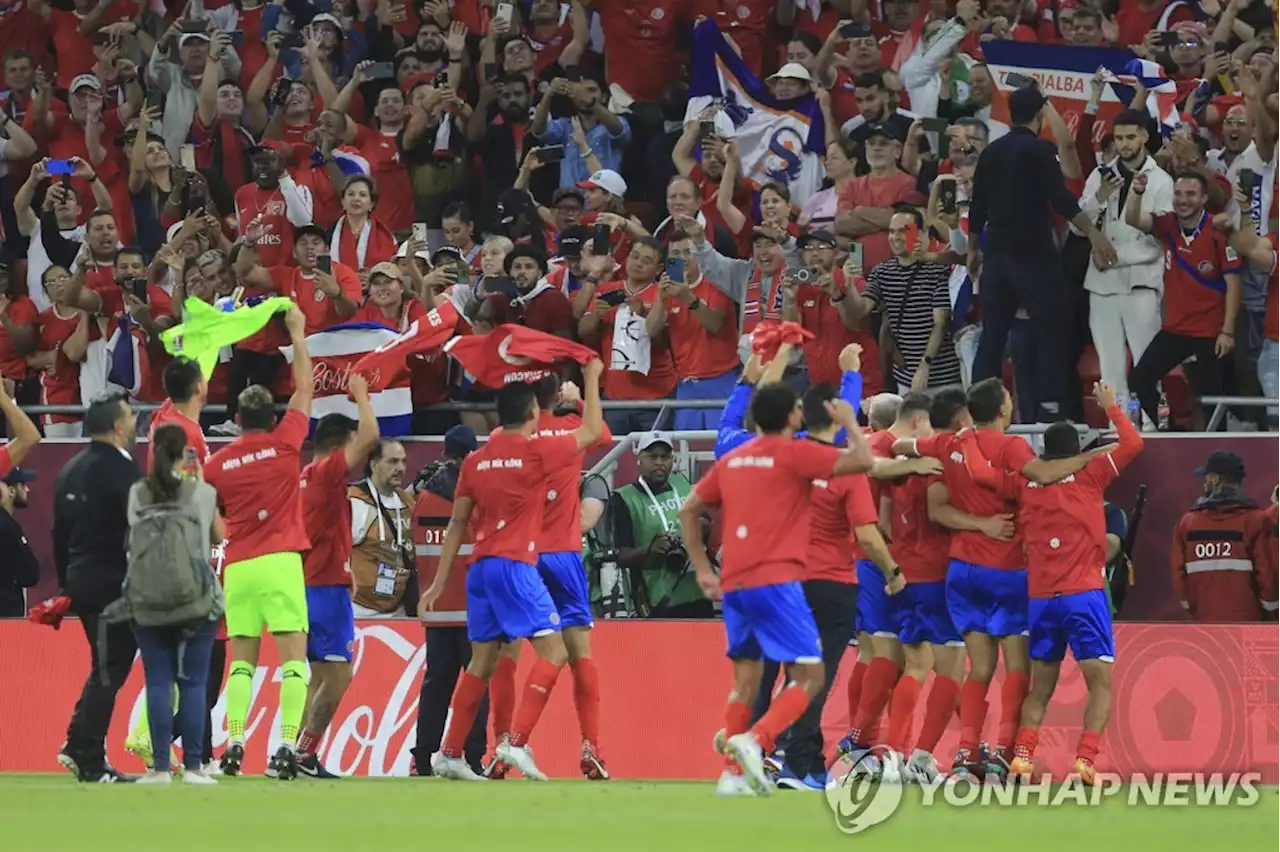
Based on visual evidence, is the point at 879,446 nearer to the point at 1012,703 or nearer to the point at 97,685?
the point at 1012,703

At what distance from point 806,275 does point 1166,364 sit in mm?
2871

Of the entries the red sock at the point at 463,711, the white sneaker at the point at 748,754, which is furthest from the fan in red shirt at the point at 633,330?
the white sneaker at the point at 748,754

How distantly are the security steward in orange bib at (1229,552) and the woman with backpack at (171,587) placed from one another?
7.29 metres

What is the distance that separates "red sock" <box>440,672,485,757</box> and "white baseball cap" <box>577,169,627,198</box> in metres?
6.68

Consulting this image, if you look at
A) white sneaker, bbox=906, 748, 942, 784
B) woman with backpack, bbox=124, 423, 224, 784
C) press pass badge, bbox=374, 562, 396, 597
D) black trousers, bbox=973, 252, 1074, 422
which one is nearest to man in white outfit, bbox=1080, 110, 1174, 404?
black trousers, bbox=973, 252, 1074, 422

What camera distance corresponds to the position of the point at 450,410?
1967 centimetres

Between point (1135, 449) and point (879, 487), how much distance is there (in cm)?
175

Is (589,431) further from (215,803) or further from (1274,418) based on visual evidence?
(1274,418)

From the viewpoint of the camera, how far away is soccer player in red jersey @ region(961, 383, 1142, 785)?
14625 mm

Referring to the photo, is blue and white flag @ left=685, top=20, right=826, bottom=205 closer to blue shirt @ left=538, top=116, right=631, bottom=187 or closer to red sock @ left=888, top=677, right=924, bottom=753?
blue shirt @ left=538, top=116, right=631, bottom=187

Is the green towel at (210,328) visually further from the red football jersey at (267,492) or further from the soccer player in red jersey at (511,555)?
the soccer player in red jersey at (511,555)

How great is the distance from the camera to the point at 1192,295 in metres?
18.1

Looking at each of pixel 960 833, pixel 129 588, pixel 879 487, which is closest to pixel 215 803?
pixel 129 588

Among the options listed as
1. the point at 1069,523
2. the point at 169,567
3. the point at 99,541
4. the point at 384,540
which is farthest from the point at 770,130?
the point at 169,567
